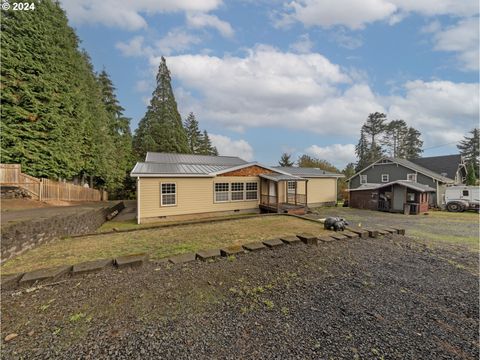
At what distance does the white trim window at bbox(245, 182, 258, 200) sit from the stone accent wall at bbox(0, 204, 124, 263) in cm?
869

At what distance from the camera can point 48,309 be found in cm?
277

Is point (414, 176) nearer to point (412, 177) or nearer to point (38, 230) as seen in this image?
point (412, 177)

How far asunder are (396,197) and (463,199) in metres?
5.78

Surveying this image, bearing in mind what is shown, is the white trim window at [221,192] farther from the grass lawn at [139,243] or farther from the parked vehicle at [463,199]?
the parked vehicle at [463,199]

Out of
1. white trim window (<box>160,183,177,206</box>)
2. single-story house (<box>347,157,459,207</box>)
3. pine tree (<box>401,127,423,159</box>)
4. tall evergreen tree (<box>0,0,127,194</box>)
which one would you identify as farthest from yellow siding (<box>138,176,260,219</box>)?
pine tree (<box>401,127,423,159</box>)

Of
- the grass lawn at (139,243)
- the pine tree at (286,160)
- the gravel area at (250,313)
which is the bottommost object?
the gravel area at (250,313)

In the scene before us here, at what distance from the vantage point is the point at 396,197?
15.5 meters

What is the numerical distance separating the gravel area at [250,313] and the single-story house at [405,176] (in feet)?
54.8

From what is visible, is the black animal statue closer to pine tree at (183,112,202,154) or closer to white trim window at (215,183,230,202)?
white trim window at (215,183,230,202)

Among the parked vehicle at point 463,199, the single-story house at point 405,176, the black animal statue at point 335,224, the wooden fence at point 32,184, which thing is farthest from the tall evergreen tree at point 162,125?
the parked vehicle at point 463,199

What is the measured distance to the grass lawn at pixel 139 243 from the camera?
458 cm

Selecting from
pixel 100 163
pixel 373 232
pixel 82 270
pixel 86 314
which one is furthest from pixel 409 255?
pixel 100 163

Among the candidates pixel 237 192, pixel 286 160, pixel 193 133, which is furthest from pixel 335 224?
pixel 193 133

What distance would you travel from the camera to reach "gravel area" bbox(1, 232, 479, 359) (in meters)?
2.20
